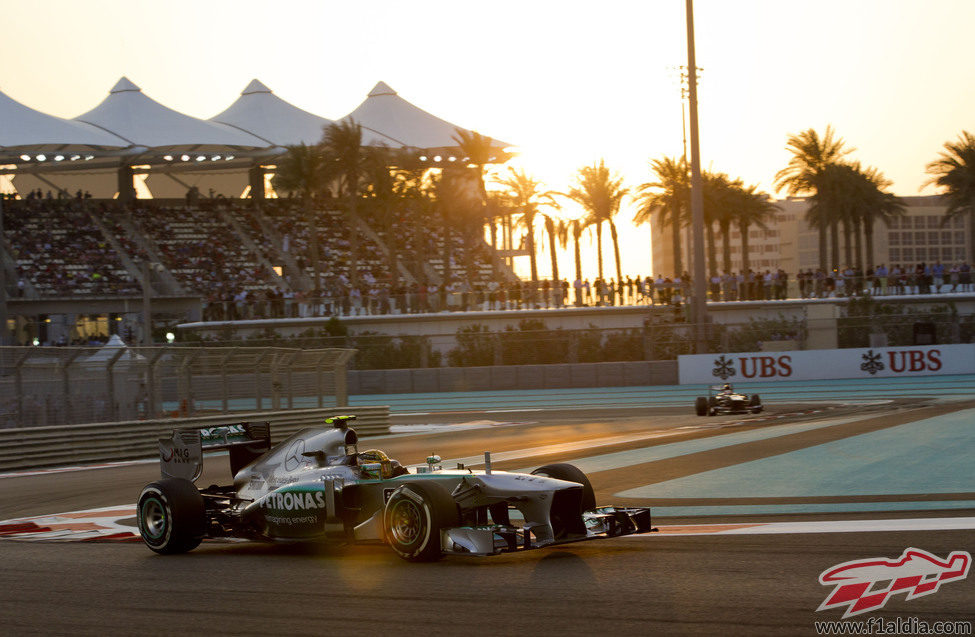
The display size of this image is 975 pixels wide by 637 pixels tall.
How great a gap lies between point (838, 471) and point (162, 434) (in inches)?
563

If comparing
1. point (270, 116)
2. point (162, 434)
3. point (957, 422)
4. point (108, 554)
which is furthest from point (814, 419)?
point (270, 116)

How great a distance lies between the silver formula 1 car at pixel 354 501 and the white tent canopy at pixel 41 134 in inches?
2138

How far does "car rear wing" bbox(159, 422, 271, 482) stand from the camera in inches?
396

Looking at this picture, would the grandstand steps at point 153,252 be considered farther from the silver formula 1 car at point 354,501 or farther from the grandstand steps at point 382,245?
the silver formula 1 car at point 354,501

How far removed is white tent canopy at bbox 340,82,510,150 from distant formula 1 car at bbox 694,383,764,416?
1735 inches

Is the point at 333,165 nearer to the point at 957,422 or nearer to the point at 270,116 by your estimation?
the point at 270,116

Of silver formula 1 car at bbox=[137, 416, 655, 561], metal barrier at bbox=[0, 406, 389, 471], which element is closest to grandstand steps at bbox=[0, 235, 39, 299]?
metal barrier at bbox=[0, 406, 389, 471]

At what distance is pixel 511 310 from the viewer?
48.9 m

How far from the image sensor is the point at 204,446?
10.0 m

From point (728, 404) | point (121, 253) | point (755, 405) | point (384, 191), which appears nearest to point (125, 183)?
point (121, 253)

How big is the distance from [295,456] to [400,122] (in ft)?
215

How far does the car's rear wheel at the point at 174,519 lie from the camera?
9.52m

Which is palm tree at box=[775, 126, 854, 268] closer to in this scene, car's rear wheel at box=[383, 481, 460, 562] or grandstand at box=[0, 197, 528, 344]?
grandstand at box=[0, 197, 528, 344]

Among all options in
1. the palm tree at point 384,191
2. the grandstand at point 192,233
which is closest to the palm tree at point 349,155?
the palm tree at point 384,191
